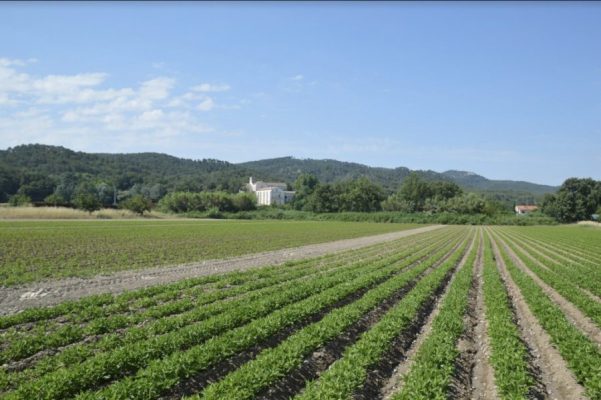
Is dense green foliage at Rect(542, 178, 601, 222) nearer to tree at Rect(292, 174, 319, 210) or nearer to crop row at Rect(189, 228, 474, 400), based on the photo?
tree at Rect(292, 174, 319, 210)

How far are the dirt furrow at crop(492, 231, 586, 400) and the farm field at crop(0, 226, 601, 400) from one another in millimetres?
31

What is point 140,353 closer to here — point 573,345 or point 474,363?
point 474,363

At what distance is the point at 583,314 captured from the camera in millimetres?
14109

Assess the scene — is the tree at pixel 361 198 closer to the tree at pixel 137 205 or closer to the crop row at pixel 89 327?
the tree at pixel 137 205

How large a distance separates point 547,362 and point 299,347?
608 centimetres

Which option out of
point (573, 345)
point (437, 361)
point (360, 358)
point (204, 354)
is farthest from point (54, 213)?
point (573, 345)

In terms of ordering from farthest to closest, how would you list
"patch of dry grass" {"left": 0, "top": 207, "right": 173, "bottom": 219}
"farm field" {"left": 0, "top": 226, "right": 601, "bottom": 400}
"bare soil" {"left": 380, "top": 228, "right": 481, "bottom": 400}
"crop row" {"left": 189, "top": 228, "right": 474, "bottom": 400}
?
"patch of dry grass" {"left": 0, "top": 207, "right": 173, "bottom": 219}
"bare soil" {"left": 380, "top": 228, "right": 481, "bottom": 400}
"farm field" {"left": 0, "top": 226, "right": 601, "bottom": 400}
"crop row" {"left": 189, "top": 228, "right": 474, "bottom": 400}

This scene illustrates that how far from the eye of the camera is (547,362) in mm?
9492

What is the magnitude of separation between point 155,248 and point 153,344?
2542 centimetres

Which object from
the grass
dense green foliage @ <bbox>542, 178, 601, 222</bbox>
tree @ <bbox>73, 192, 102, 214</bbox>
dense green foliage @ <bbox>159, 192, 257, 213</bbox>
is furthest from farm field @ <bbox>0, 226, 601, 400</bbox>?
dense green foliage @ <bbox>542, 178, 601, 222</bbox>

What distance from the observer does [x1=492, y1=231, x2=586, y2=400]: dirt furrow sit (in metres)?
8.02

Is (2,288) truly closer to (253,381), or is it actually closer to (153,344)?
(153,344)

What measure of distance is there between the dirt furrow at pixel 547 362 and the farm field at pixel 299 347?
0.03 metres

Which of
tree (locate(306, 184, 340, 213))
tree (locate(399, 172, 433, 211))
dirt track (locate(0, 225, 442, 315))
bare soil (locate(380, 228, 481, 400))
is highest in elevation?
tree (locate(399, 172, 433, 211))
